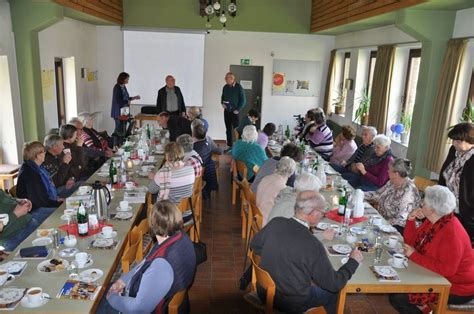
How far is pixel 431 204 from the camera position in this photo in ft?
10.7

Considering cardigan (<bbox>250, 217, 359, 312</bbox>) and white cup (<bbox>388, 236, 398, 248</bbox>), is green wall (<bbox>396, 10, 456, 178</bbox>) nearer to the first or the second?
white cup (<bbox>388, 236, 398, 248</bbox>)

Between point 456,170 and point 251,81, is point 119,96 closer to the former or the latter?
point 251,81

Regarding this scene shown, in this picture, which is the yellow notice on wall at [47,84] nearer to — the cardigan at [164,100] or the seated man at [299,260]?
the cardigan at [164,100]

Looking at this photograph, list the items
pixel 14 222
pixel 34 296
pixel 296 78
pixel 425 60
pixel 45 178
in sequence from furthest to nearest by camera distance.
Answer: pixel 296 78 < pixel 425 60 < pixel 45 178 < pixel 14 222 < pixel 34 296

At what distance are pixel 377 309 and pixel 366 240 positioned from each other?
3.21 ft

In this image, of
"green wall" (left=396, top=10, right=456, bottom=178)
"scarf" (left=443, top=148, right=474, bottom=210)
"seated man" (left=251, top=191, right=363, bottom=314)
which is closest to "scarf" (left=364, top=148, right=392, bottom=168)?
"scarf" (left=443, top=148, right=474, bottom=210)

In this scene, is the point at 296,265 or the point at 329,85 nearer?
the point at 296,265

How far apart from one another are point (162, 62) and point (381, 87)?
592 cm

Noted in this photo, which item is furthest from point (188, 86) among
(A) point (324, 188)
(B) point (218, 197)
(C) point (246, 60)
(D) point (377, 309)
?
(D) point (377, 309)

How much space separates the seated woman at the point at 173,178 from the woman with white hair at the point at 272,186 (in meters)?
0.90

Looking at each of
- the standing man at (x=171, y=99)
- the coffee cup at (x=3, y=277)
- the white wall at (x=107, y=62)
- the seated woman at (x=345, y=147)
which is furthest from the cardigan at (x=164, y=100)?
the coffee cup at (x=3, y=277)

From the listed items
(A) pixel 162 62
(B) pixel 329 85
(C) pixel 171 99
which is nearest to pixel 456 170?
(C) pixel 171 99

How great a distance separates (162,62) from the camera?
447 inches

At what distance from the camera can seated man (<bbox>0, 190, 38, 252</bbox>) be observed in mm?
3914
